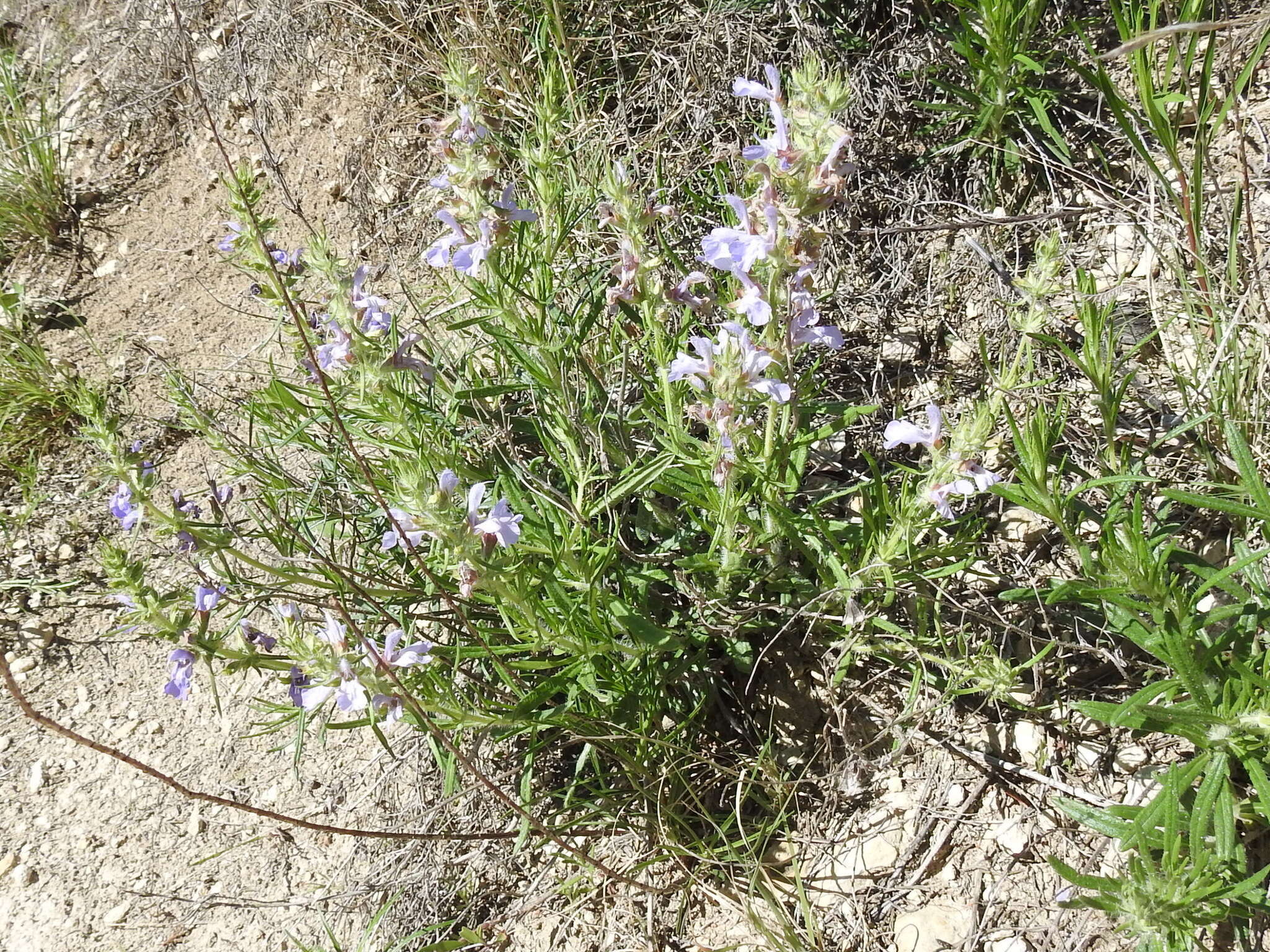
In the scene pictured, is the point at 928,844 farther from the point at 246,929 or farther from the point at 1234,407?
the point at 246,929

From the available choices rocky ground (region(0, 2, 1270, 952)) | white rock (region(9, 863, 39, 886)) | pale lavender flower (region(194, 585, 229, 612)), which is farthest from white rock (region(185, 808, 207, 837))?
pale lavender flower (region(194, 585, 229, 612))

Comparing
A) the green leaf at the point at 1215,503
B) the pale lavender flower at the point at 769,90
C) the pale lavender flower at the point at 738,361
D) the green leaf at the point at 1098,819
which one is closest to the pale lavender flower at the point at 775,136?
the pale lavender flower at the point at 769,90

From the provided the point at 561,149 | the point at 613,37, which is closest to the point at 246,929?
the point at 561,149

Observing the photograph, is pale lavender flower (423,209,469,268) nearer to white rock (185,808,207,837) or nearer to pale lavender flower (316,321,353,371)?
pale lavender flower (316,321,353,371)

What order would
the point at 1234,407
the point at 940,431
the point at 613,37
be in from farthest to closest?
the point at 613,37
the point at 1234,407
the point at 940,431

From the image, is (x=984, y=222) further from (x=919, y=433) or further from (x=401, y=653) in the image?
(x=401, y=653)

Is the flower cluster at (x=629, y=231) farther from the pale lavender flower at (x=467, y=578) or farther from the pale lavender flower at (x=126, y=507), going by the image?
the pale lavender flower at (x=126, y=507)
